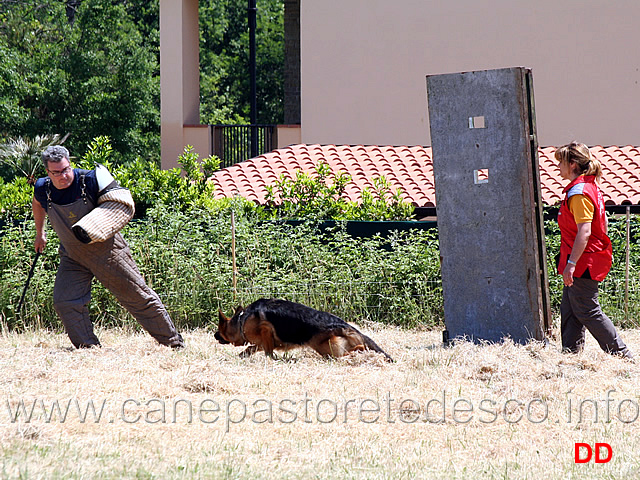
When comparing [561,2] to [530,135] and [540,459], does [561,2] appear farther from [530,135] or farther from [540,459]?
[540,459]

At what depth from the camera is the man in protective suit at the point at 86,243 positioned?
22.3 ft

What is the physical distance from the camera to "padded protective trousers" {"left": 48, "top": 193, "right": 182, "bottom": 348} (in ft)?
22.9

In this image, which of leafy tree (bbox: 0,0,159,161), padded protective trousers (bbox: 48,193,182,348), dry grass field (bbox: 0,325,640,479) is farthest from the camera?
leafy tree (bbox: 0,0,159,161)

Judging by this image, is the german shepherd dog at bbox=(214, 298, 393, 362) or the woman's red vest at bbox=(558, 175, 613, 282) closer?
the woman's red vest at bbox=(558, 175, 613, 282)

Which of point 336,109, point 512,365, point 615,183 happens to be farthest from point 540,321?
point 336,109

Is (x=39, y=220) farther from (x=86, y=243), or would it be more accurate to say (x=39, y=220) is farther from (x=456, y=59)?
(x=456, y=59)

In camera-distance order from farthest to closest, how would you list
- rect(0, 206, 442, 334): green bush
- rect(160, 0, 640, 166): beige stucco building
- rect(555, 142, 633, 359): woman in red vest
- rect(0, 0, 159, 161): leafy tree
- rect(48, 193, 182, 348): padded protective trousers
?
rect(0, 0, 159, 161): leafy tree
rect(160, 0, 640, 166): beige stucco building
rect(0, 206, 442, 334): green bush
rect(48, 193, 182, 348): padded protective trousers
rect(555, 142, 633, 359): woman in red vest

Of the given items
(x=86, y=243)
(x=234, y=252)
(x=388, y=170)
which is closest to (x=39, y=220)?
(x=86, y=243)

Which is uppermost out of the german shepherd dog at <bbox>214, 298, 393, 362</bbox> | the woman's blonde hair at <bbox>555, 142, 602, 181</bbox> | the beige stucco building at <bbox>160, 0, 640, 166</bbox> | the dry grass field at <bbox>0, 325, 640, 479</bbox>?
the beige stucco building at <bbox>160, 0, 640, 166</bbox>

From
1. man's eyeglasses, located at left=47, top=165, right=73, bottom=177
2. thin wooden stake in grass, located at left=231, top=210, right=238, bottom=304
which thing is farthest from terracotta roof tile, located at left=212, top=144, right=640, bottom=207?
man's eyeglasses, located at left=47, top=165, right=73, bottom=177

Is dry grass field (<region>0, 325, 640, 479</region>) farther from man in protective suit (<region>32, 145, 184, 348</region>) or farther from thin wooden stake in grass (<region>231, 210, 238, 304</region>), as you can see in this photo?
thin wooden stake in grass (<region>231, 210, 238, 304</region>)

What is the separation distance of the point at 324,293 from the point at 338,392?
3.41 m

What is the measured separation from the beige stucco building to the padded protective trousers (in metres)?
11.1

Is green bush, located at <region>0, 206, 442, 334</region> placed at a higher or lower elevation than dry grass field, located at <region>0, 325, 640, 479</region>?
higher
